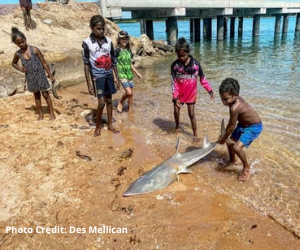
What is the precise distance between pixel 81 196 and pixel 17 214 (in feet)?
2.42

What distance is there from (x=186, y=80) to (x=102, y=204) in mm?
2574

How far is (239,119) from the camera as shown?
11.0 feet

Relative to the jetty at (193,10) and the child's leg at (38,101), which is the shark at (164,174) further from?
the jetty at (193,10)

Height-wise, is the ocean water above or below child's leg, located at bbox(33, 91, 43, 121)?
below

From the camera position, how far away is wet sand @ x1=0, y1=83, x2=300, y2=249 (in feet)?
8.43

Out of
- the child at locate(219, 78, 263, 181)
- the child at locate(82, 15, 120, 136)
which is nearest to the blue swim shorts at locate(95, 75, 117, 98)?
the child at locate(82, 15, 120, 136)

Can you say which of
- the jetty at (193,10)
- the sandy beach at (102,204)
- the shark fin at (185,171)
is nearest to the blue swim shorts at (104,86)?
the sandy beach at (102,204)

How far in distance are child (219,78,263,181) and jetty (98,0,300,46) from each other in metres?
17.7

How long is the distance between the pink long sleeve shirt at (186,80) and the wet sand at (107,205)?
106cm

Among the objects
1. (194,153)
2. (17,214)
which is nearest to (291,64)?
(194,153)

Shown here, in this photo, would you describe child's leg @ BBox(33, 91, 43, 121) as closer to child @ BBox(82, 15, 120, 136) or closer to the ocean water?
child @ BBox(82, 15, 120, 136)

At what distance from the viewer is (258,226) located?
8.95 feet

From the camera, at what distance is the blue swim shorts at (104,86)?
15.4 ft

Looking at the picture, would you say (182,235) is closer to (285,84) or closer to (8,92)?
(8,92)
